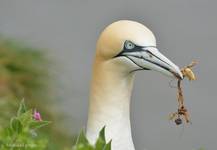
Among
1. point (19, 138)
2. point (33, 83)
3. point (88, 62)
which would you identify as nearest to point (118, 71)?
point (19, 138)

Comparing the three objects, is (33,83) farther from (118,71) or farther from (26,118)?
(26,118)

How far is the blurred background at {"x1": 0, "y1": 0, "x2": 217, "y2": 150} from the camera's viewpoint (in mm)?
5723

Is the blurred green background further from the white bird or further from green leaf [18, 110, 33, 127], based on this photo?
green leaf [18, 110, 33, 127]

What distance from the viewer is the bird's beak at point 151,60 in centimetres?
301

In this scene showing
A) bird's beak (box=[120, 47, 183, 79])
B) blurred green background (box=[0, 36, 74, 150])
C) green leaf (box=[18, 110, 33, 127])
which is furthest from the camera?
blurred green background (box=[0, 36, 74, 150])

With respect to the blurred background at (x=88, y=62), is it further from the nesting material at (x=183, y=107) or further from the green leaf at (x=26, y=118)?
the green leaf at (x=26, y=118)

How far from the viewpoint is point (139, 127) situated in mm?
7367

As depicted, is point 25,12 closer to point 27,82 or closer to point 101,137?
point 27,82

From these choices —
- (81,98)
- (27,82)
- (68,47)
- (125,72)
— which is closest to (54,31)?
(68,47)

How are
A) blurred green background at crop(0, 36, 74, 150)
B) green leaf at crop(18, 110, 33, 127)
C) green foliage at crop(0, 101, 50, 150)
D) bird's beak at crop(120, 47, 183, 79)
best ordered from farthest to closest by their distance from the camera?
blurred green background at crop(0, 36, 74, 150) < bird's beak at crop(120, 47, 183, 79) < green leaf at crop(18, 110, 33, 127) < green foliage at crop(0, 101, 50, 150)

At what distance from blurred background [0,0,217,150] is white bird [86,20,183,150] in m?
2.08

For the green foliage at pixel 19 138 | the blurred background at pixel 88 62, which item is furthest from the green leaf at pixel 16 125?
the blurred background at pixel 88 62

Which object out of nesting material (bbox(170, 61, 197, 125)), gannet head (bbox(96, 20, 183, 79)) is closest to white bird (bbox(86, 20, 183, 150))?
gannet head (bbox(96, 20, 183, 79))

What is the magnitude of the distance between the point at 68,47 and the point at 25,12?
0.70 metres
